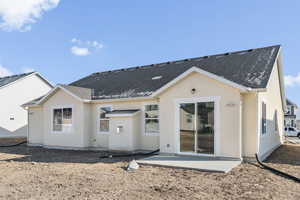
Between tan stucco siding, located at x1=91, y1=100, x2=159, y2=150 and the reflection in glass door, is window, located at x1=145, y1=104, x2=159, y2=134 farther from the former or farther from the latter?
the reflection in glass door

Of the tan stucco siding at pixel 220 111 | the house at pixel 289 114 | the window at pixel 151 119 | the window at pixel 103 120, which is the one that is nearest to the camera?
the tan stucco siding at pixel 220 111

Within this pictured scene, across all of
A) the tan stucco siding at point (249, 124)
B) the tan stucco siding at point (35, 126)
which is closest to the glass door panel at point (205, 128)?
the tan stucco siding at point (249, 124)

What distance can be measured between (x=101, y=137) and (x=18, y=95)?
14700 millimetres

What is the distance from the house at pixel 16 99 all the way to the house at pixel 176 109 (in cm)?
758

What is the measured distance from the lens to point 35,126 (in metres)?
15.7

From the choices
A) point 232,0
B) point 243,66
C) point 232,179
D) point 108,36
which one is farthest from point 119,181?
point 108,36

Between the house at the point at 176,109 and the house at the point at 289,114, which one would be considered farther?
the house at the point at 289,114

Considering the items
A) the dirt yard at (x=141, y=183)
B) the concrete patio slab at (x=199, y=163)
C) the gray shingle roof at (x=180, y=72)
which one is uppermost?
the gray shingle roof at (x=180, y=72)

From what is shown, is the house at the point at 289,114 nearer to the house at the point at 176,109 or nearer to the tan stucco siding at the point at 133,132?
the house at the point at 176,109

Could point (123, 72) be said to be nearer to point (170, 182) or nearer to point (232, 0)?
point (232, 0)

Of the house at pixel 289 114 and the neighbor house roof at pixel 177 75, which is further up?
the neighbor house roof at pixel 177 75

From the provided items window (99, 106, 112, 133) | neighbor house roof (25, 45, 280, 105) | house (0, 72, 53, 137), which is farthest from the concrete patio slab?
house (0, 72, 53, 137)

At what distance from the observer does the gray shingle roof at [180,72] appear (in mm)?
9941

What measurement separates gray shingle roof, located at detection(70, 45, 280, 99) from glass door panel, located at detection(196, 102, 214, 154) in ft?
5.70
